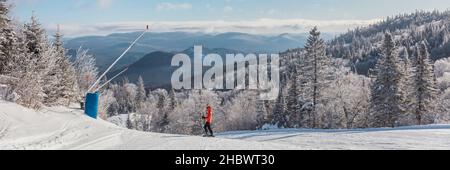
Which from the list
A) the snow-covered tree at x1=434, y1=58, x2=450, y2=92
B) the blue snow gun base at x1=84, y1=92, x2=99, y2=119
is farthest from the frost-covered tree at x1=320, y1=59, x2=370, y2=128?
the snow-covered tree at x1=434, y1=58, x2=450, y2=92

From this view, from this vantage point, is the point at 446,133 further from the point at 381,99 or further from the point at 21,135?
the point at 381,99

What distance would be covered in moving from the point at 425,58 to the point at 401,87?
3636 millimetres

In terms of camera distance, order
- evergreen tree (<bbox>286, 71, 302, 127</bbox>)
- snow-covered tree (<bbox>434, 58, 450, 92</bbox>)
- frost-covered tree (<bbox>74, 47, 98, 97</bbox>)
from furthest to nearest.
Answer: snow-covered tree (<bbox>434, 58, 450, 92</bbox>)
evergreen tree (<bbox>286, 71, 302, 127</bbox>)
frost-covered tree (<bbox>74, 47, 98, 97</bbox>)

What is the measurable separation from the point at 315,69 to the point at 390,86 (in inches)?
321

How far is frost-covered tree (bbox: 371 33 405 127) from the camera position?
47.2 meters

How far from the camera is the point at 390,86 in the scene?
47438 mm

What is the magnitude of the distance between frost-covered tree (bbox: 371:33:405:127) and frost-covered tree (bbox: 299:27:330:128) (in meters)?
6.12

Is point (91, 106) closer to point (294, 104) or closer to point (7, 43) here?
point (7, 43)

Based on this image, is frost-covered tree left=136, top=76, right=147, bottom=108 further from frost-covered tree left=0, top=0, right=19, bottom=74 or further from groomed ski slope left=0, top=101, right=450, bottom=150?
groomed ski slope left=0, top=101, right=450, bottom=150

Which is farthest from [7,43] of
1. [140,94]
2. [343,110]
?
[140,94]

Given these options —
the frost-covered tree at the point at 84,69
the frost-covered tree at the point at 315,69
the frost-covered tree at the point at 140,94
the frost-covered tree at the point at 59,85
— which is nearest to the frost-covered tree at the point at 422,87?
the frost-covered tree at the point at 315,69

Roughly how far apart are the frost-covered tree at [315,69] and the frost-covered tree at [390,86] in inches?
241

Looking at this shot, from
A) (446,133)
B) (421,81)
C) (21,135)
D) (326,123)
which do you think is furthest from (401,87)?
(21,135)

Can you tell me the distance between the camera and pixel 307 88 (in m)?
53.3
